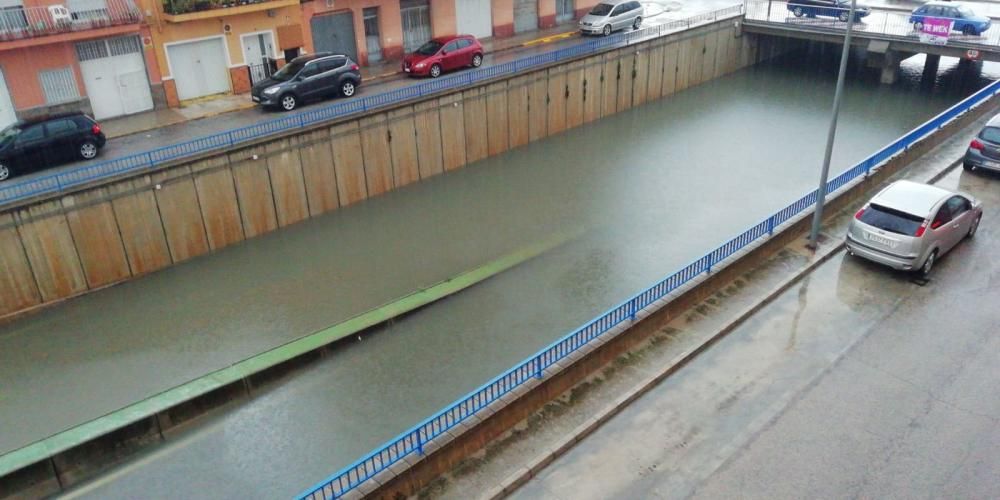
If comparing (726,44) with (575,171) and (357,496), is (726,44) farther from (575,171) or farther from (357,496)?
(357,496)

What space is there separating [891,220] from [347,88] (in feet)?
57.9

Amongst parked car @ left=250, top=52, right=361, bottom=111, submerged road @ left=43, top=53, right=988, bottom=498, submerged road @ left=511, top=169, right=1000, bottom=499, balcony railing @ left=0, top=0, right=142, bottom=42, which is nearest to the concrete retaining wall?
submerged road @ left=511, top=169, right=1000, bottom=499

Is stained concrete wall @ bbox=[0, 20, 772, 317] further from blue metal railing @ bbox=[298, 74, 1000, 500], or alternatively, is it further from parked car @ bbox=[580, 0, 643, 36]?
blue metal railing @ bbox=[298, 74, 1000, 500]

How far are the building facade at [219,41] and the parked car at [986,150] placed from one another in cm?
2242

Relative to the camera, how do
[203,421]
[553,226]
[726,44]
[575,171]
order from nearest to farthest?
[203,421]
[553,226]
[575,171]
[726,44]

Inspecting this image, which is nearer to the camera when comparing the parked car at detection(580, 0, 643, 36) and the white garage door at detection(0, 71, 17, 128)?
the white garage door at detection(0, 71, 17, 128)

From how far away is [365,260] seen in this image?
2184cm

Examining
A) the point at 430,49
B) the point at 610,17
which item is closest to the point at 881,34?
the point at 610,17

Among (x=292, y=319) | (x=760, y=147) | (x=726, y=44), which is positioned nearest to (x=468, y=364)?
(x=292, y=319)

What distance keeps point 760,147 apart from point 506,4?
13.9 meters

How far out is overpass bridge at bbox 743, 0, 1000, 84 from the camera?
32.1m

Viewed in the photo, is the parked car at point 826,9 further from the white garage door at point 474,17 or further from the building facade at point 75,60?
the building facade at point 75,60

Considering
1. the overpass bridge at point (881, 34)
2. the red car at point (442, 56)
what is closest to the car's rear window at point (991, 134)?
the overpass bridge at point (881, 34)

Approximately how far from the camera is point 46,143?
20.0m
